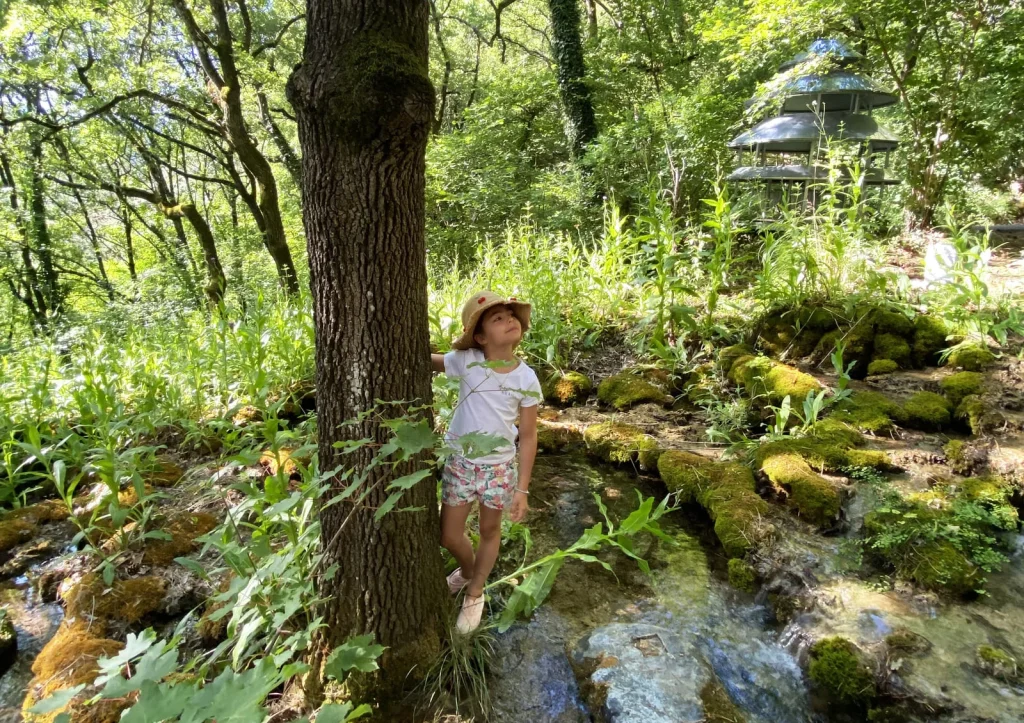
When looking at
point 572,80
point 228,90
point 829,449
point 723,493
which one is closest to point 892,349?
point 829,449

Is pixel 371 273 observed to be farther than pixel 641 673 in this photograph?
No

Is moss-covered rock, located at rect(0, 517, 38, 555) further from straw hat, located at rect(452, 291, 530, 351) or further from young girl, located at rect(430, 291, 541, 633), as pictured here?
straw hat, located at rect(452, 291, 530, 351)

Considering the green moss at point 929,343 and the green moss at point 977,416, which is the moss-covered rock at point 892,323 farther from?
the green moss at point 977,416

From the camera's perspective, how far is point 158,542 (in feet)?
8.48

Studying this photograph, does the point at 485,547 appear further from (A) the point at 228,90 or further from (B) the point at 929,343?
(A) the point at 228,90

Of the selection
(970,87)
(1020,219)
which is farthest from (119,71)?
(1020,219)

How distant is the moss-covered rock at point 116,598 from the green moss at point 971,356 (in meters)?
4.88

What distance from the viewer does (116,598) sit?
2.26 m

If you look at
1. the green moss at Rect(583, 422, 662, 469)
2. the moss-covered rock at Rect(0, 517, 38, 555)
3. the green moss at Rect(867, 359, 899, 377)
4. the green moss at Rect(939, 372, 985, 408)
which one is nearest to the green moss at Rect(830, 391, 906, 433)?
the green moss at Rect(939, 372, 985, 408)

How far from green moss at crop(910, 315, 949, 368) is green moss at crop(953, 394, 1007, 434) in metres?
0.72

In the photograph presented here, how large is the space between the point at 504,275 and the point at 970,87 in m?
5.54

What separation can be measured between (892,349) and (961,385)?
598mm

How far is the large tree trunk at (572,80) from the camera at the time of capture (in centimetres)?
835

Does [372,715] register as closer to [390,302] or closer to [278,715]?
[278,715]
